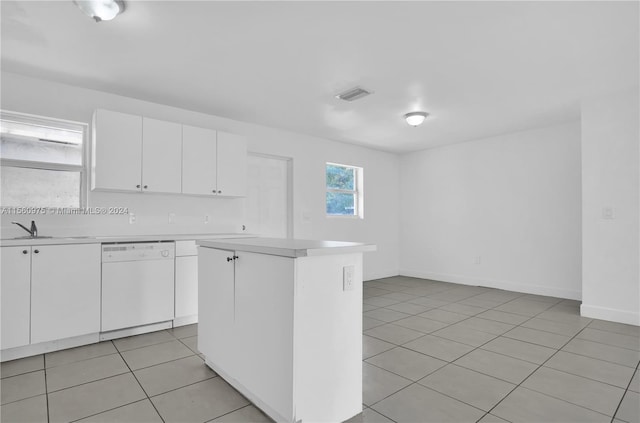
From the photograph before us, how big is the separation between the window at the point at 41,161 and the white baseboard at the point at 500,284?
209 inches

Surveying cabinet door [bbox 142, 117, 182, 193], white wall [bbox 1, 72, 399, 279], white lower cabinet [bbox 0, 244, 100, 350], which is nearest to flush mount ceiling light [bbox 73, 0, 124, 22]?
cabinet door [bbox 142, 117, 182, 193]

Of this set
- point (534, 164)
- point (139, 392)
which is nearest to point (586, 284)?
point (534, 164)

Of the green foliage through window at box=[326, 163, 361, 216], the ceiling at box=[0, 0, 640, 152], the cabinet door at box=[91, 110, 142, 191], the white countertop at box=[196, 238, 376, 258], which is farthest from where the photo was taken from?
the green foliage through window at box=[326, 163, 361, 216]

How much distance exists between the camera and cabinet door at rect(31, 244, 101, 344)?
106 inches

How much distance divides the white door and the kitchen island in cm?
266

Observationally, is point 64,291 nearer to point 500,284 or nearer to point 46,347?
point 46,347

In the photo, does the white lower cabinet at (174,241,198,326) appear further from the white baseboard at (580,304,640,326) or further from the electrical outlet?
the white baseboard at (580,304,640,326)

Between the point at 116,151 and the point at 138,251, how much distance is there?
3.21 ft

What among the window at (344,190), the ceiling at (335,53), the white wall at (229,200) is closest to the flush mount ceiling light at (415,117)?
the ceiling at (335,53)

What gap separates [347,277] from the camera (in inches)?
71.2

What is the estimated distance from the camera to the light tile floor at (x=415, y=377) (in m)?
1.90

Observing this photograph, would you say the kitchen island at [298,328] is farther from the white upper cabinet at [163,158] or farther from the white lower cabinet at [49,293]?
the white upper cabinet at [163,158]

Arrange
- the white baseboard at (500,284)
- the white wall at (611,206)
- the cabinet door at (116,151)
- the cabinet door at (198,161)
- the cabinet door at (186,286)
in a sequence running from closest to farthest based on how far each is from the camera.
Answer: the cabinet door at (116,151)
the cabinet door at (186,286)
the white wall at (611,206)
the cabinet door at (198,161)
the white baseboard at (500,284)

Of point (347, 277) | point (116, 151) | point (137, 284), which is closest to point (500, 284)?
point (347, 277)
